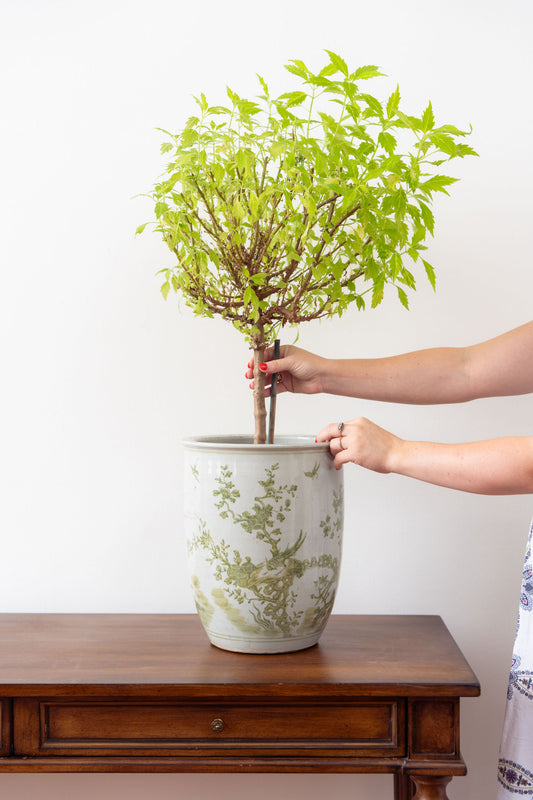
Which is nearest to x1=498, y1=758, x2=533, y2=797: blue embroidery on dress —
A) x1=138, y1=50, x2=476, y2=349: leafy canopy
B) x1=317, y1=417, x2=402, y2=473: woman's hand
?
x1=317, y1=417, x2=402, y2=473: woman's hand

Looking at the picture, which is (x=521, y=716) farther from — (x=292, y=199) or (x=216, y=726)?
(x=292, y=199)

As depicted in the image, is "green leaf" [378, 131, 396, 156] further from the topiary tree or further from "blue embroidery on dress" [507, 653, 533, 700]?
"blue embroidery on dress" [507, 653, 533, 700]

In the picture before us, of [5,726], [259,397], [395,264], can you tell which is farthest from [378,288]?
[5,726]

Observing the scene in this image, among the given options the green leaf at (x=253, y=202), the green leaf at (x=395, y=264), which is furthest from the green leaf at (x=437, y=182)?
the green leaf at (x=253, y=202)

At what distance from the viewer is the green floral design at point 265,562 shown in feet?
3.66

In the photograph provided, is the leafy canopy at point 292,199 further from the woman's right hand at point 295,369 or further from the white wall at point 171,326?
the white wall at point 171,326

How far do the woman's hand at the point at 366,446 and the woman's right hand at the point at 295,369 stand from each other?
16 cm

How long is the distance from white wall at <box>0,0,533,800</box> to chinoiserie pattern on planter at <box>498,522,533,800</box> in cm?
38

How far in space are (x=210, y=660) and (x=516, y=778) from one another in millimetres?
471

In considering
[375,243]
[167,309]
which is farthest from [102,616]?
[375,243]

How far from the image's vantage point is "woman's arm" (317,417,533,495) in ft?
3.23

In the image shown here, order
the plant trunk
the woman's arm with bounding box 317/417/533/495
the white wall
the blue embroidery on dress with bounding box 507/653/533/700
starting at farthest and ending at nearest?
the white wall, the plant trunk, the blue embroidery on dress with bounding box 507/653/533/700, the woman's arm with bounding box 317/417/533/495

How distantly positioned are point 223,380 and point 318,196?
1.74ft

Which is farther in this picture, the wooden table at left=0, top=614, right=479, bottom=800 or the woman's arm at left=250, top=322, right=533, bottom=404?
the woman's arm at left=250, top=322, right=533, bottom=404
